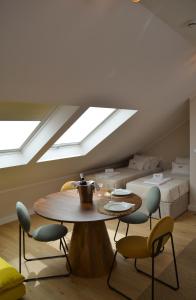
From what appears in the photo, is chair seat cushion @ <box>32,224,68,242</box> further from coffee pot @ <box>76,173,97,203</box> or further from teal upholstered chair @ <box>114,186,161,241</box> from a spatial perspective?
teal upholstered chair @ <box>114,186,161,241</box>

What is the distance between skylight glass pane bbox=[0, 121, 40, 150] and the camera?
10.3 feet

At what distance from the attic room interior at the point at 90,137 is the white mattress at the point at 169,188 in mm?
22

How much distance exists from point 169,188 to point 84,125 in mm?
1564

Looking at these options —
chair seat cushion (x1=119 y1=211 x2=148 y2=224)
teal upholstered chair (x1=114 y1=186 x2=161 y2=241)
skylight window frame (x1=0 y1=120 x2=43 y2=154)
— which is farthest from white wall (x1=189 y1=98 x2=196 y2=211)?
skylight window frame (x1=0 y1=120 x2=43 y2=154)

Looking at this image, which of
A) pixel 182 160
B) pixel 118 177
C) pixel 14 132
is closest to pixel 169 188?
pixel 118 177

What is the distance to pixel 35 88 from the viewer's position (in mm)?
2146

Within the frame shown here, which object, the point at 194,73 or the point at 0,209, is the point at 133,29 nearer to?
the point at 194,73

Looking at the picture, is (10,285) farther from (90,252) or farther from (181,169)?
(181,169)

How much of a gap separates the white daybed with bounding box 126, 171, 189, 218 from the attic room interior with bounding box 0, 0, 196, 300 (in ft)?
0.06

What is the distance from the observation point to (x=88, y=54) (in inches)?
80.0

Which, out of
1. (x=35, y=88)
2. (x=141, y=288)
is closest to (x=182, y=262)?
(x=141, y=288)

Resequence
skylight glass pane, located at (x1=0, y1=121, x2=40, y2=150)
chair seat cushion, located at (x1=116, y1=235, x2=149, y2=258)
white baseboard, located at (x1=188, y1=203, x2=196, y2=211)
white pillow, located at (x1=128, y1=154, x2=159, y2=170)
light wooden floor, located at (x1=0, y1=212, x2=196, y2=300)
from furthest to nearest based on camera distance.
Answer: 1. white pillow, located at (x1=128, y1=154, x2=159, y2=170)
2. white baseboard, located at (x1=188, y1=203, x2=196, y2=211)
3. skylight glass pane, located at (x1=0, y1=121, x2=40, y2=150)
4. light wooden floor, located at (x1=0, y1=212, x2=196, y2=300)
5. chair seat cushion, located at (x1=116, y1=235, x2=149, y2=258)

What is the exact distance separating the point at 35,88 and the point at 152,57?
1.18 m

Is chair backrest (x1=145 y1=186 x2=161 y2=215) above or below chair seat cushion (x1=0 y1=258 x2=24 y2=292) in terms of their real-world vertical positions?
above
